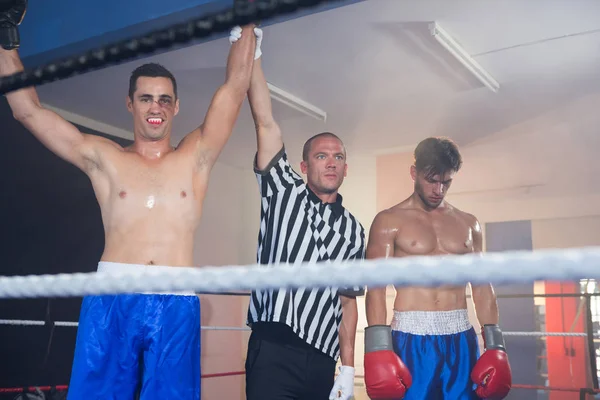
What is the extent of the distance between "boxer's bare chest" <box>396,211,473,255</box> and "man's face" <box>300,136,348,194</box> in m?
0.31

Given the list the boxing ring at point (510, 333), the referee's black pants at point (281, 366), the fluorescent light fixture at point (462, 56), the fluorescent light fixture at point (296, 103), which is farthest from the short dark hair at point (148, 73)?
the fluorescent light fixture at point (296, 103)

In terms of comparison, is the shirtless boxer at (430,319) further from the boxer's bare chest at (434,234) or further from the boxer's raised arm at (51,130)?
the boxer's raised arm at (51,130)

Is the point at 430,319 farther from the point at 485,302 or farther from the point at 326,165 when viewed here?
the point at 326,165

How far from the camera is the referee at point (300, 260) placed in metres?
1.68

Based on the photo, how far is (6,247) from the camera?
3.76m

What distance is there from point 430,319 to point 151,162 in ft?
3.46

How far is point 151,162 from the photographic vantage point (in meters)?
1.74

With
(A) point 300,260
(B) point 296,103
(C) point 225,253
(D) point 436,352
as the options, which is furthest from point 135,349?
(C) point 225,253

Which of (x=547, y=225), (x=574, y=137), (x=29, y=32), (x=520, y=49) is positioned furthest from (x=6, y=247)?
(x=547, y=225)

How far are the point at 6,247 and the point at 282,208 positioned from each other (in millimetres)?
2716

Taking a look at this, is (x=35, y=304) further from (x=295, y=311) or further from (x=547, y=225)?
(x=547, y=225)

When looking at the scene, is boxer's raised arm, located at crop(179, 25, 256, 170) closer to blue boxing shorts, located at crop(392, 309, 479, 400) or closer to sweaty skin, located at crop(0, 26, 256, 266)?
sweaty skin, located at crop(0, 26, 256, 266)

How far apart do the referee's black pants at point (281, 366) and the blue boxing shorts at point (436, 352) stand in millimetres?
345

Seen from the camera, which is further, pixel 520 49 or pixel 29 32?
pixel 520 49
